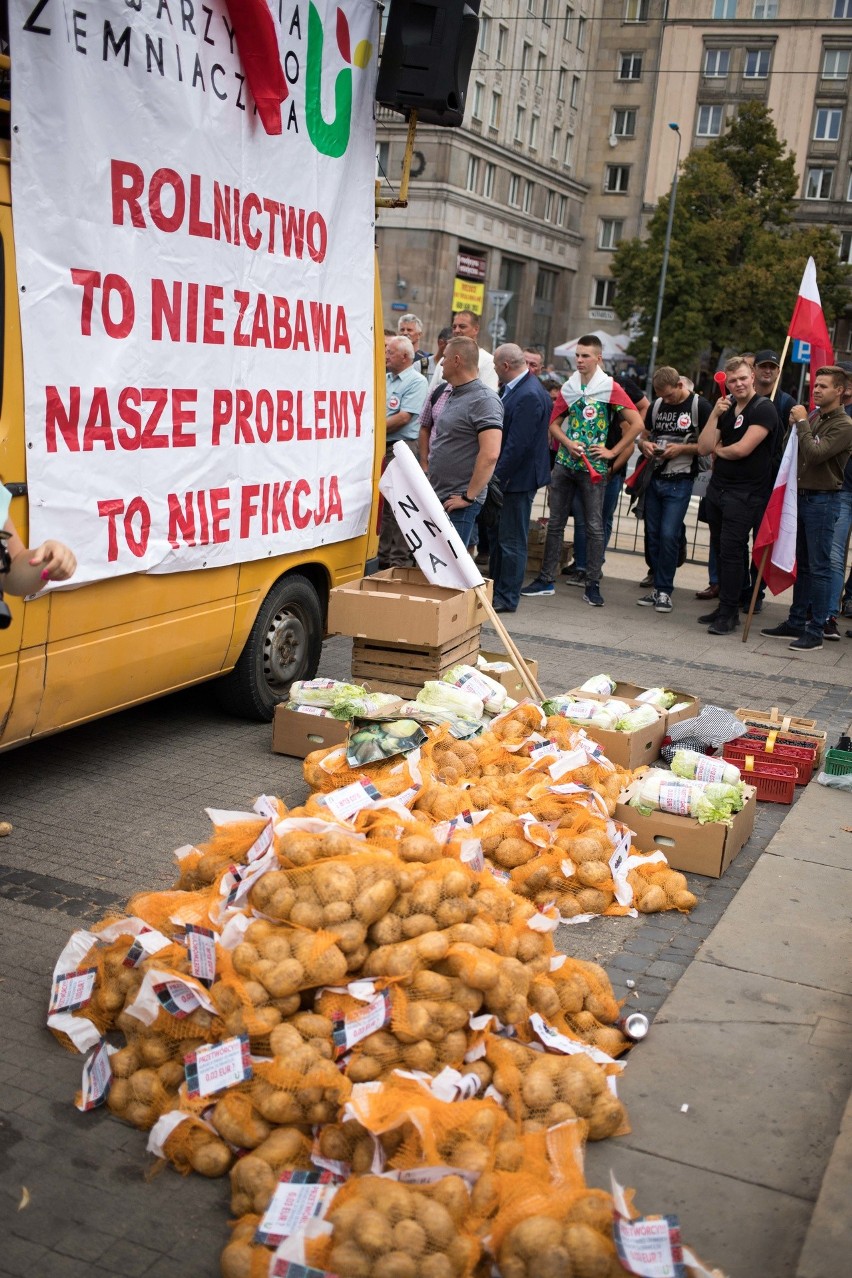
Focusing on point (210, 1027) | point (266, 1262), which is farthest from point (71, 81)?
point (266, 1262)

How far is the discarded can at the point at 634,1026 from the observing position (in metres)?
4.09

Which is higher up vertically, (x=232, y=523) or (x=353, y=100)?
(x=353, y=100)

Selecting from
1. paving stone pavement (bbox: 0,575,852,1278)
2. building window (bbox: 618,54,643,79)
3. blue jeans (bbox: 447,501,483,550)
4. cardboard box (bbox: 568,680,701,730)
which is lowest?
paving stone pavement (bbox: 0,575,852,1278)

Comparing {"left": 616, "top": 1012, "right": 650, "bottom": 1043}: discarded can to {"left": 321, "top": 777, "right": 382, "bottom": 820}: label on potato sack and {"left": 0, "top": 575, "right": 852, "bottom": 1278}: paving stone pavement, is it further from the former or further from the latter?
{"left": 321, "top": 777, "right": 382, "bottom": 820}: label on potato sack

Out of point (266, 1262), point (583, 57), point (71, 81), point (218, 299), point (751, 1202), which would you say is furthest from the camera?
point (583, 57)

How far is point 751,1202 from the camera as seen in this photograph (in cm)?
332

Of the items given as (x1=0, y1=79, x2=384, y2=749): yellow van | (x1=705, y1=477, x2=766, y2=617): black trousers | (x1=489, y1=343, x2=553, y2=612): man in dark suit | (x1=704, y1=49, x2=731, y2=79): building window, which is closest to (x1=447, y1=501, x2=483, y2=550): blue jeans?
(x1=489, y1=343, x2=553, y2=612): man in dark suit

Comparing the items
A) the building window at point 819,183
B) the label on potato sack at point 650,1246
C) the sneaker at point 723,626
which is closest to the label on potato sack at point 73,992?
the label on potato sack at point 650,1246

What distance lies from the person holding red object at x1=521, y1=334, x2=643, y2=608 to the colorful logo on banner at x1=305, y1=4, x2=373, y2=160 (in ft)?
16.6

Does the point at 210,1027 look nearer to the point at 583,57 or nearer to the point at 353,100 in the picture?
the point at 353,100

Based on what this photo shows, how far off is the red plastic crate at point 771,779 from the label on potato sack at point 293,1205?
4.11 meters

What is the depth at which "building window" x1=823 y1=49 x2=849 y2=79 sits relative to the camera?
66.7 m

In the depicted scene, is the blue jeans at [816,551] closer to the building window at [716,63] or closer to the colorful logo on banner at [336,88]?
the colorful logo on banner at [336,88]

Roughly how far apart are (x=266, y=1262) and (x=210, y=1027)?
83 cm
